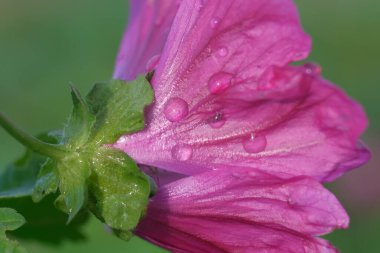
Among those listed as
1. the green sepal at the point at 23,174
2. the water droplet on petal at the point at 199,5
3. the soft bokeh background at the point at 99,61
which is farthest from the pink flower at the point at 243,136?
the soft bokeh background at the point at 99,61

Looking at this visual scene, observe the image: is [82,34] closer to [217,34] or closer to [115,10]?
[115,10]

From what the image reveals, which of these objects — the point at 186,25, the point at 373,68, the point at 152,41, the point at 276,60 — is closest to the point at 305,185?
the point at 276,60

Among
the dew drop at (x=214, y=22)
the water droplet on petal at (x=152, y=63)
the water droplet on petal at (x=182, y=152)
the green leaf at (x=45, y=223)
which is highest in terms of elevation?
the dew drop at (x=214, y=22)

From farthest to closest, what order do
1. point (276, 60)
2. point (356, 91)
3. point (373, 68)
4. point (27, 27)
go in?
point (27, 27) → point (373, 68) → point (356, 91) → point (276, 60)

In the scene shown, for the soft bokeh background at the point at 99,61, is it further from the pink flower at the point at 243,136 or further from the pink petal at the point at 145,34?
the pink flower at the point at 243,136

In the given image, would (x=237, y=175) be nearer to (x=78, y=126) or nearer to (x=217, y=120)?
(x=217, y=120)

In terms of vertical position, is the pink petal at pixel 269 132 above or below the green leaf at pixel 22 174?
above

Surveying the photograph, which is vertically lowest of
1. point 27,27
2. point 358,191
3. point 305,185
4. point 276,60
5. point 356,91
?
point 27,27
